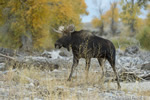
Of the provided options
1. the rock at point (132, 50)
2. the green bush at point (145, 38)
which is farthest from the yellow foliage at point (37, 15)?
the green bush at point (145, 38)

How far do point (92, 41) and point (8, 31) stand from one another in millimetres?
18047

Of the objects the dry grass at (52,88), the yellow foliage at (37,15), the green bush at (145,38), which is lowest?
the dry grass at (52,88)

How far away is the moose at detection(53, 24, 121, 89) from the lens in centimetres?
761

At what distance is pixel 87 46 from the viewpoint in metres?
8.12

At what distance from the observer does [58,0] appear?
1989 cm

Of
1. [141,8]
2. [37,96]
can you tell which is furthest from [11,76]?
[141,8]

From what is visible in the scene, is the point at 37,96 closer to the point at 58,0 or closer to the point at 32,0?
the point at 32,0

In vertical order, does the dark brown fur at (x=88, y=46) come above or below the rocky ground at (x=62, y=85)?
above

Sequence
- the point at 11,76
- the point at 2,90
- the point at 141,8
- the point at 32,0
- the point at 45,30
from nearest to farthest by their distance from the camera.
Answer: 1. the point at 2,90
2. the point at 11,76
3. the point at 141,8
4. the point at 32,0
5. the point at 45,30

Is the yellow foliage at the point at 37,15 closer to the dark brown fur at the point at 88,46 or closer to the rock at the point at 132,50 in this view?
the rock at the point at 132,50

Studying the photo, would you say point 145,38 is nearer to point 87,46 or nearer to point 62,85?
point 87,46

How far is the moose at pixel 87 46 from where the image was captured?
761 cm

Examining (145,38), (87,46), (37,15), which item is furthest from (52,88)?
(145,38)

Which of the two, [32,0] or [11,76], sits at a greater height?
[32,0]
